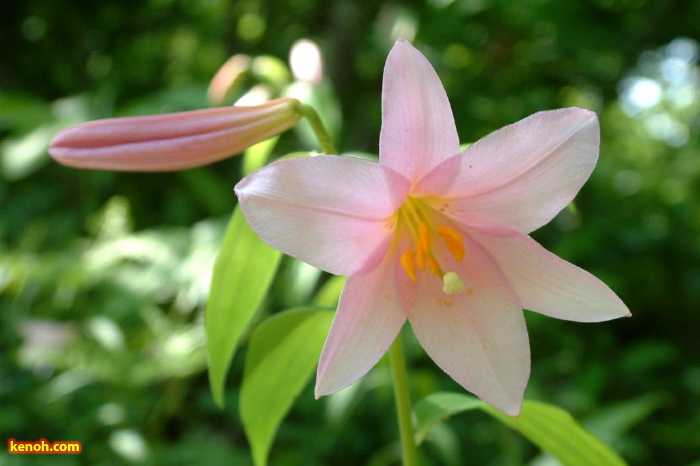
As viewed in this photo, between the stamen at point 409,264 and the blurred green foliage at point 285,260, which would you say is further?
the blurred green foliage at point 285,260

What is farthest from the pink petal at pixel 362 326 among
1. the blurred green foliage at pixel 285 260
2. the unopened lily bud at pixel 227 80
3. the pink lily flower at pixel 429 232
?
the unopened lily bud at pixel 227 80

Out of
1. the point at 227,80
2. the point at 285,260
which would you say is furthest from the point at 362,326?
the point at 285,260

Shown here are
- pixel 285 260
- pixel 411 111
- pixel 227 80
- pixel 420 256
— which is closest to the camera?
pixel 411 111

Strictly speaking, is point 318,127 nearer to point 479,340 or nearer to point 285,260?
point 479,340

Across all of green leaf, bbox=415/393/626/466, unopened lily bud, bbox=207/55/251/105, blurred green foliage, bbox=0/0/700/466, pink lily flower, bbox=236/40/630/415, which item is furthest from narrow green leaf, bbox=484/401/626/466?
unopened lily bud, bbox=207/55/251/105

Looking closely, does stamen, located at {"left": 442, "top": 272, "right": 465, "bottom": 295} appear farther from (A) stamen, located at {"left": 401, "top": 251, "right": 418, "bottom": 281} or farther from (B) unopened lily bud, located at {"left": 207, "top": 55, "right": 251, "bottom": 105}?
(B) unopened lily bud, located at {"left": 207, "top": 55, "right": 251, "bottom": 105}

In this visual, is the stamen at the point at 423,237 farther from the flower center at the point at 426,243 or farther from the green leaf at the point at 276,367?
the green leaf at the point at 276,367
